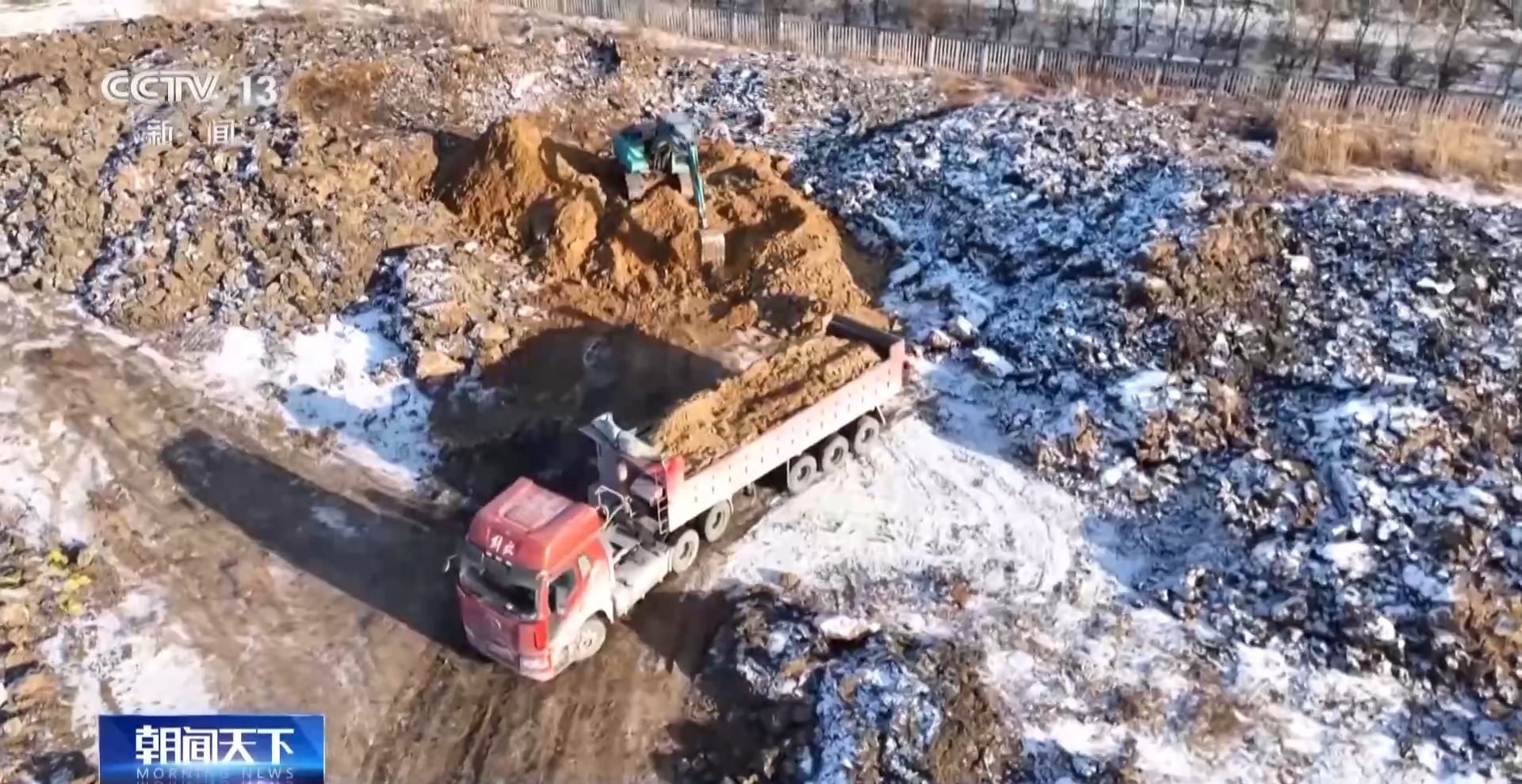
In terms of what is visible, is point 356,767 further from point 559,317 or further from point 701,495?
point 559,317

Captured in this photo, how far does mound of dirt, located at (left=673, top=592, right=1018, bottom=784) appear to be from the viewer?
44.3 ft

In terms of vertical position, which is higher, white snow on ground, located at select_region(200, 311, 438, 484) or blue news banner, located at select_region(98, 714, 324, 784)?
blue news banner, located at select_region(98, 714, 324, 784)

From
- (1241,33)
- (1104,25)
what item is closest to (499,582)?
(1104,25)

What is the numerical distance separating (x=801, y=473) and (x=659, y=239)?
19.2ft

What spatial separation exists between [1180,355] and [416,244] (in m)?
12.6

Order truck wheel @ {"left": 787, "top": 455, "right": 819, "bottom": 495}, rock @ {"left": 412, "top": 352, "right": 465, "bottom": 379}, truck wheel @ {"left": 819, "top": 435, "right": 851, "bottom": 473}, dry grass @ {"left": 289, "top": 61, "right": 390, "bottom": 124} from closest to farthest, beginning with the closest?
→ truck wheel @ {"left": 787, "top": 455, "right": 819, "bottom": 495}, truck wheel @ {"left": 819, "top": 435, "right": 851, "bottom": 473}, rock @ {"left": 412, "top": 352, "right": 465, "bottom": 379}, dry grass @ {"left": 289, "top": 61, "right": 390, "bottom": 124}

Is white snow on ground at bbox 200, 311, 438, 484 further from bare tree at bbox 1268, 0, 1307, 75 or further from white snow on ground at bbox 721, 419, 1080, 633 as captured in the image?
bare tree at bbox 1268, 0, 1307, 75

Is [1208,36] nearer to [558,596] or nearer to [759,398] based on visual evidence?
[759,398]

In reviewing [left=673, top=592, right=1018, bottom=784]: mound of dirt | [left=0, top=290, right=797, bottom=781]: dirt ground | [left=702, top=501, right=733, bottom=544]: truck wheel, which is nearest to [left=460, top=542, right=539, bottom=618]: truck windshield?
[left=0, top=290, right=797, bottom=781]: dirt ground

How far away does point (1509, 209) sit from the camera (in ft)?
69.4

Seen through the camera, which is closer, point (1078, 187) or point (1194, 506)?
point (1194, 506)

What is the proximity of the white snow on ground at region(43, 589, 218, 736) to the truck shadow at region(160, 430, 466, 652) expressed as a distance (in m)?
1.76

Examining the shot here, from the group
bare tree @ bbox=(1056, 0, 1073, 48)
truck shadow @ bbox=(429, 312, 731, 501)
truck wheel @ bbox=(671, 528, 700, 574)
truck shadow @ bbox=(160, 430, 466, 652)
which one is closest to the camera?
truck wheel @ bbox=(671, 528, 700, 574)

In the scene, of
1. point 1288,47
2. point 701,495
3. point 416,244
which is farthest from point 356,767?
point 1288,47
